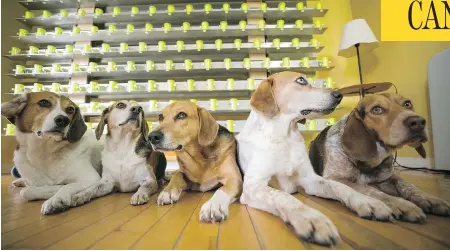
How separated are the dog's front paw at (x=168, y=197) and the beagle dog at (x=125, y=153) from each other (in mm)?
282

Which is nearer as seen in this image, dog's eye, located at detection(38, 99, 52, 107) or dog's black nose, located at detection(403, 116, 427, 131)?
dog's black nose, located at detection(403, 116, 427, 131)

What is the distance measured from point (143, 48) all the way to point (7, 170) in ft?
10.1

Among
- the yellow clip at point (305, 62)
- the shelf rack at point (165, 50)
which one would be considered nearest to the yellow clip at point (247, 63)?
the shelf rack at point (165, 50)

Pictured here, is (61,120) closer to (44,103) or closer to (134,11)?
(44,103)

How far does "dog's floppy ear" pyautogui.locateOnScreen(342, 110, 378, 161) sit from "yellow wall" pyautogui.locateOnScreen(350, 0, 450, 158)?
8.10ft

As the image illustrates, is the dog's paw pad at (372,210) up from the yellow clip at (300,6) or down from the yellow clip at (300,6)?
down

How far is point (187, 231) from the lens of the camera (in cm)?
99

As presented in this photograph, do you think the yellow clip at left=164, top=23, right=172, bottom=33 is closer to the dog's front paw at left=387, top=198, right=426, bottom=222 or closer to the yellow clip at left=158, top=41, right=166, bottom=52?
the yellow clip at left=158, top=41, right=166, bottom=52

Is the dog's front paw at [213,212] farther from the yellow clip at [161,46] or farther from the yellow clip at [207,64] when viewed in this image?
the yellow clip at [161,46]

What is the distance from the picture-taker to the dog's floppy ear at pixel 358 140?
4.32 feet

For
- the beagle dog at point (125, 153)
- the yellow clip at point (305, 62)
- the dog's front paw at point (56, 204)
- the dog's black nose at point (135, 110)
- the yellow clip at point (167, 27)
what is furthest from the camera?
the yellow clip at point (167, 27)

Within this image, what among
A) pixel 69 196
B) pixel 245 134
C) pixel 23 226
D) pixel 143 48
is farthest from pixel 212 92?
pixel 23 226

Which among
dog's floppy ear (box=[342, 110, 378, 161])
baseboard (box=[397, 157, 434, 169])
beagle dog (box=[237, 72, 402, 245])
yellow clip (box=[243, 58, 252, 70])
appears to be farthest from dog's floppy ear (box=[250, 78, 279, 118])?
baseboard (box=[397, 157, 434, 169])

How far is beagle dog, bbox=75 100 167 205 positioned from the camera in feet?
5.91
